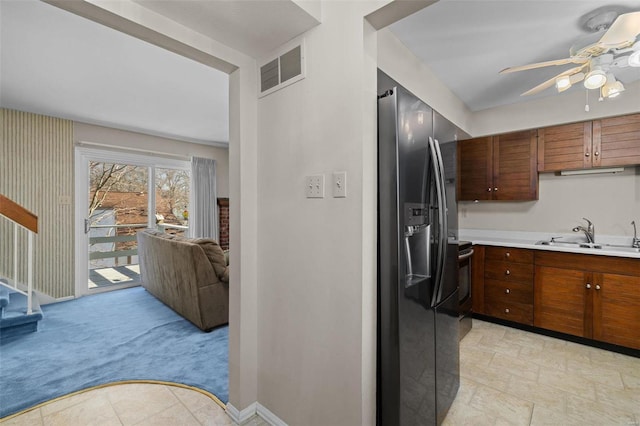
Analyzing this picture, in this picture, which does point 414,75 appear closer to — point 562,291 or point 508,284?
point 508,284

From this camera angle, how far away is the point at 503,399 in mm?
1958

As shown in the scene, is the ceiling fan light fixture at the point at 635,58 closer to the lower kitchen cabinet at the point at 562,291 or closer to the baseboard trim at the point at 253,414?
the lower kitchen cabinet at the point at 562,291

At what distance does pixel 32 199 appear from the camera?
3.85 metres

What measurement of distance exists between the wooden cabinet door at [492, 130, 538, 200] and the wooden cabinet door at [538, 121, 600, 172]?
78mm

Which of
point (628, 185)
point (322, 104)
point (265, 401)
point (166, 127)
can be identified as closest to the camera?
point (322, 104)

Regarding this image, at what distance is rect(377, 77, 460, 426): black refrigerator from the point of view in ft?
4.50

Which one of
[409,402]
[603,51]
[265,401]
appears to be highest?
[603,51]

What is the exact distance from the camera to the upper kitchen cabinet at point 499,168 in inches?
127

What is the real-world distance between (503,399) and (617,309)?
1506 millimetres

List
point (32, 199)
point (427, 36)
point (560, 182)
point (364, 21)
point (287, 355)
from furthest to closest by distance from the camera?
1. point (32, 199)
2. point (560, 182)
3. point (427, 36)
4. point (287, 355)
5. point (364, 21)

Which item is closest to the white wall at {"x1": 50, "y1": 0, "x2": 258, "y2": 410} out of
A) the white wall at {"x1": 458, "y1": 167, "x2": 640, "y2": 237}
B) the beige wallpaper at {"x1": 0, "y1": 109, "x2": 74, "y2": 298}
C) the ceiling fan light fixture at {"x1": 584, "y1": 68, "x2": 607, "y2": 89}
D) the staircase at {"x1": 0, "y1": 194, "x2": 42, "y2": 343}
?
the ceiling fan light fixture at {"x1": 584, "y1": 68, "x2": 607, "y2": 89}

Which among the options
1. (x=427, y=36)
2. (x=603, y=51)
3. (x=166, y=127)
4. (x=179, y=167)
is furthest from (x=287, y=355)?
(x=179, y=167)

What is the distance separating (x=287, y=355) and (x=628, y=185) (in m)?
3.58

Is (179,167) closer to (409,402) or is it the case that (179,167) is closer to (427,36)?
(427,36)
